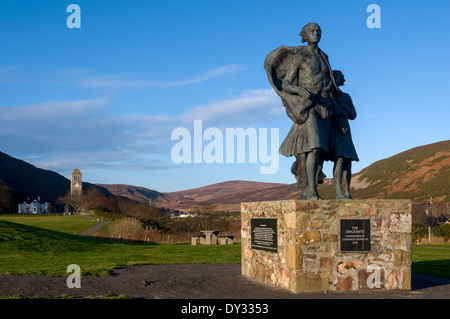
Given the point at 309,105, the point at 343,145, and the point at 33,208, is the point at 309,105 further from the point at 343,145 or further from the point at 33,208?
the point at 33,208

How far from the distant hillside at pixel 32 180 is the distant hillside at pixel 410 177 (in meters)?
81.6

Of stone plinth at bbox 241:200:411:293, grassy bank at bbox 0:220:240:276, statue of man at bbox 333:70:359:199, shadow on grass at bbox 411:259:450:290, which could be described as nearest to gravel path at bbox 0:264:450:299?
shadow on grass at bbox 411:259:450:290

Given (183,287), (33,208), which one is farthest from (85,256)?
(33,208)

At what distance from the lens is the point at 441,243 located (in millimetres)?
26438

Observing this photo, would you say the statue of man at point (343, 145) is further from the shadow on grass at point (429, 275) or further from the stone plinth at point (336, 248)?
the shadow on grass at point (429, 275)

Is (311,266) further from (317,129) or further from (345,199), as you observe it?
(317,129)

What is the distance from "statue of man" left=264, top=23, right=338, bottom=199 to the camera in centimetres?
896

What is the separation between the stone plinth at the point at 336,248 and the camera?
26.5 feet

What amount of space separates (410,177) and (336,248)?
292 feet

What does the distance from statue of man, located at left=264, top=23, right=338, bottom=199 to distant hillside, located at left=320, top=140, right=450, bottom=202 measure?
65.1 meters

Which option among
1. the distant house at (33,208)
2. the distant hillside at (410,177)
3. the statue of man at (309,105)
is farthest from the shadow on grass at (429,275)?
the distant house at (33,208)

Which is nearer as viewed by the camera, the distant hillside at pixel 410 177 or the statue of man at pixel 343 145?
the statue of man at pixel 343 145

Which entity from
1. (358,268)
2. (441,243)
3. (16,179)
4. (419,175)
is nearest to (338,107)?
(358,268)
